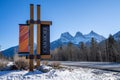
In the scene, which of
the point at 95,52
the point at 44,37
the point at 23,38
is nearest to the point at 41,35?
the point at 44,37

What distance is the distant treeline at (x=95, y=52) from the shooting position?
217ft

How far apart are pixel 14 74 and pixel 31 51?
295 cm

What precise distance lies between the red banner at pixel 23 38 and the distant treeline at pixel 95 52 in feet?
159

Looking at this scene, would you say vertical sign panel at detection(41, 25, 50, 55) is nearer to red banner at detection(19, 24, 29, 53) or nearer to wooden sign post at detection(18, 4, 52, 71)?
wooden sign post at detection(18, 4, 52, 71)

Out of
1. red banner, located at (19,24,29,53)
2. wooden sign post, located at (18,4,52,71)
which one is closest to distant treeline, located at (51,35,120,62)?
wooden sign post, located at (18,4,52,71)

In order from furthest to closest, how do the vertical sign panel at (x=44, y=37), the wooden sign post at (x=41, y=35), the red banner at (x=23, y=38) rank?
the red banner at (x=23, y=38) < the vertical sign panel at (x=44, y=37) < the wooden sign post at (x=41, y=35)

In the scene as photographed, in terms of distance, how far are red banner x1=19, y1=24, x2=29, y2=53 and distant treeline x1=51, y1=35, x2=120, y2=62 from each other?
159 ft

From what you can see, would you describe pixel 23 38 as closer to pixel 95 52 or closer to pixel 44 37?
pixel 44 37

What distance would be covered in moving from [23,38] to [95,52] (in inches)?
2345

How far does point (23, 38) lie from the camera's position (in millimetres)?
15945

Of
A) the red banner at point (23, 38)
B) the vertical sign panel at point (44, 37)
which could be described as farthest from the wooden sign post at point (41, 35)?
the red banner at point (23, 38)

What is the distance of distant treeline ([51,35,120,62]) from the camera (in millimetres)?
66113

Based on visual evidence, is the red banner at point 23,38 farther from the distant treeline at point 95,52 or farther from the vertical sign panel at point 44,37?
the distant treeline at point 95,52

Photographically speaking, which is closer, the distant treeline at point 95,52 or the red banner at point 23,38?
the red banner at point 23,38
